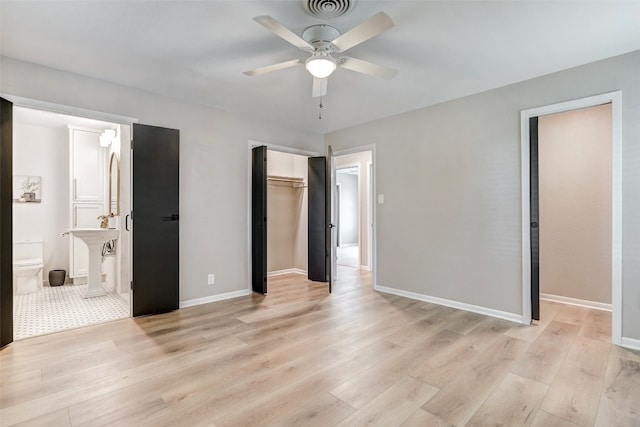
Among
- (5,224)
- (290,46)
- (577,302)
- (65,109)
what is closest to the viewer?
(290,46)

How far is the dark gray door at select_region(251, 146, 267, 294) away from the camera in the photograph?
13.9 feet

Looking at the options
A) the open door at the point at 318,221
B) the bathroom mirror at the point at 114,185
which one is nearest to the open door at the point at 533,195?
the open door at the point at 318,221

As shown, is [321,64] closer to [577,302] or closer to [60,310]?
[60,310]

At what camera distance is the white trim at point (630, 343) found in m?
2.61

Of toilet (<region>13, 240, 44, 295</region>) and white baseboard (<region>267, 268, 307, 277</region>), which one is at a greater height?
toilet (<region>13, 240, 44, 295</region>)

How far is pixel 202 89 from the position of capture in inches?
136

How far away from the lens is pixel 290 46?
2553mm

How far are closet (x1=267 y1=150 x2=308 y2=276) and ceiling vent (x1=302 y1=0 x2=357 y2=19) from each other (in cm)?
357

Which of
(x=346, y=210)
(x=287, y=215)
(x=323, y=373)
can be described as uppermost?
(x=346, y=210)

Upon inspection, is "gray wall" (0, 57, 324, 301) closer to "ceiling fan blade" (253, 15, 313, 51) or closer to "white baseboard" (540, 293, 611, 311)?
"ceiling fan blade" (253, 15, 313, 51)

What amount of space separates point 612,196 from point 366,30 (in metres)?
2.65

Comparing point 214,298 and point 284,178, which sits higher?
point 284,178

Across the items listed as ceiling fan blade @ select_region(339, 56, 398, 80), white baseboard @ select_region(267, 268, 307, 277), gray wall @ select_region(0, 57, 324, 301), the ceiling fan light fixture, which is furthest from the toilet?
ceiling fan blade @ select_region(339, 56, 398, 80)

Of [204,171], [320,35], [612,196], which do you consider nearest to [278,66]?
[320,35]
